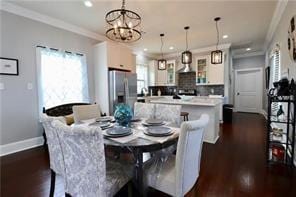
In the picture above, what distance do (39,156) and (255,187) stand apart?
337 cm

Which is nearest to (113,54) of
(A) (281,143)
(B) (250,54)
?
(A) (281,143)

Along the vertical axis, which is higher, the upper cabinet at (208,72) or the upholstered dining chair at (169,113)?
the upper cabinet at (208,72)

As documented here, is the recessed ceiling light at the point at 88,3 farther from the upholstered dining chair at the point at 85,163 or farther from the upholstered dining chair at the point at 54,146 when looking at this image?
the upholstered dining chair at the point at 85,163

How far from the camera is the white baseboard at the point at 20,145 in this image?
116 inches

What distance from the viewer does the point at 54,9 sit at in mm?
3215

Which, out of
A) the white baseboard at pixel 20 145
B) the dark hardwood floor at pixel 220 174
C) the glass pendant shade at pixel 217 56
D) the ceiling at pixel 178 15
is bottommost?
the dark hardwood floor at pixel 220 174

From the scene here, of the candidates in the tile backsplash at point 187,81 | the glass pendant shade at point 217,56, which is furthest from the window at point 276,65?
the tile backsplash at point 187,81

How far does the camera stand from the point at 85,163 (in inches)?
46.0

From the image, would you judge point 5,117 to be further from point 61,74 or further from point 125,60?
point 125,60

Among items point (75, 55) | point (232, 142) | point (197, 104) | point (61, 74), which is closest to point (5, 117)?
point (61, 74)

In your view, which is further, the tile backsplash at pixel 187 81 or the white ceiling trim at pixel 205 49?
the tile backsplash at pixel 187 81

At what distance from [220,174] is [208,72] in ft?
14.9

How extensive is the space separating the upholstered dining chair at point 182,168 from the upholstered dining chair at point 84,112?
1525 millimetres

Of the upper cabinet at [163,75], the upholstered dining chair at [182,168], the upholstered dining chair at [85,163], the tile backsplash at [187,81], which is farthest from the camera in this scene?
the upper cabinet at [163,75]
